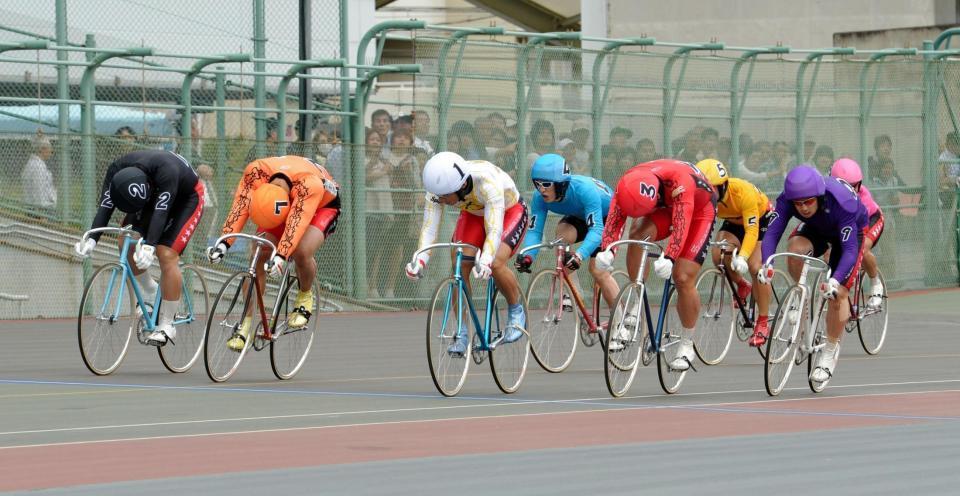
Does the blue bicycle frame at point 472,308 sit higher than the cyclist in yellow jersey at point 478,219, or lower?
lower

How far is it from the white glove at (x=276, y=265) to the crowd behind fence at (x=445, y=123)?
6148mm

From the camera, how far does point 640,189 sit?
11.4 m

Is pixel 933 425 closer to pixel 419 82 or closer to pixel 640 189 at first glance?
pixel 640 189

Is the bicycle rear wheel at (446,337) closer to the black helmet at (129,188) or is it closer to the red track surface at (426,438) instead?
the red track surface at (426,438)

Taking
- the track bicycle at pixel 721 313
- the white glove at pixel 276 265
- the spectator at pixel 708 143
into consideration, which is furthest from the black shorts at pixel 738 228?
the spectator at pixel 708 143

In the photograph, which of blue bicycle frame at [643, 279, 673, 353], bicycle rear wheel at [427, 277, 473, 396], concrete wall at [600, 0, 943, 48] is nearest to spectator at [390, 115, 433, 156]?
blue bicycle frame at [643, 279, 673, 353]

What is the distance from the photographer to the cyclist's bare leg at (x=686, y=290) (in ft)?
37.8

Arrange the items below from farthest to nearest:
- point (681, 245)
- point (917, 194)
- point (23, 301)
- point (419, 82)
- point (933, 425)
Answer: point (917, 194) < point (419, 82) < point (23, 301) < point (681, 245) < point (933, 425)

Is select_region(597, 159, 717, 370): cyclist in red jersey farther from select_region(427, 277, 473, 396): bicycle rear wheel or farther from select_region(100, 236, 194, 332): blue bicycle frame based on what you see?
select_region(100, 236, 194, 332): blue bicycle frame

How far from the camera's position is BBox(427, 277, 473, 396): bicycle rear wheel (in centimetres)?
1086

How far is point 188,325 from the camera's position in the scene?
499 inches

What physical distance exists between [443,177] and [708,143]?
437 inches

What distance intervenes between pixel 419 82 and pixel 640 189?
27.8ft

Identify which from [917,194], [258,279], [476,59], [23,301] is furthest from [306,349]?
[917,194]
